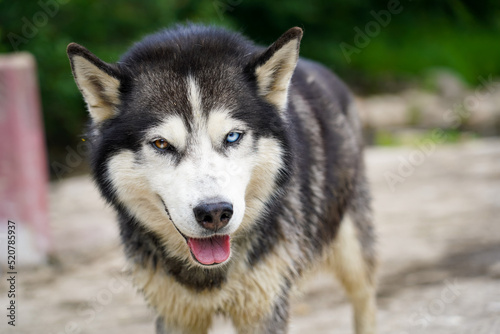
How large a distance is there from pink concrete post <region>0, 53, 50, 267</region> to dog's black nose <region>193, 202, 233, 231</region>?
3628mm

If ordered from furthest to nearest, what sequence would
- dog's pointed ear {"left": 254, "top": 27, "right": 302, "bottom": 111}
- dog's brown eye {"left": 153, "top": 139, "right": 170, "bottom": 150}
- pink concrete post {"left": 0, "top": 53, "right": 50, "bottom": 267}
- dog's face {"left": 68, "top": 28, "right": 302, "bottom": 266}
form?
pink concrete post {"left": 0, "top": 53, "right": 50, "bottom": 267}
dog's pointed ear {"left": 254, "top": 27, "right": 302, "bottom": 111}
dog's brown eye {"left": 153, "top": 139, "right": 170, "bottom": 150}
dog's face {"left": 68, "top": 28, "right": 302, "bottom": 266}

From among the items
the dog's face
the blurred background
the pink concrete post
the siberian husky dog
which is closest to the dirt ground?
the blurred background

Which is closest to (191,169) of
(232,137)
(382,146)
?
(232,137)

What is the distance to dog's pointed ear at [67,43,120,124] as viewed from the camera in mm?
2938

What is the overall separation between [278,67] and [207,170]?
2.47ft

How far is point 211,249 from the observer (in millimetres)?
2967

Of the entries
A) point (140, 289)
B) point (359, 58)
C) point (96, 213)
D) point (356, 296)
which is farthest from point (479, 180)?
point (359, 58)

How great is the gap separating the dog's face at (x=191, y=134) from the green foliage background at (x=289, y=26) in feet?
13.8

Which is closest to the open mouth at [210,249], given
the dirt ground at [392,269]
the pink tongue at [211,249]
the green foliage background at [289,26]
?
the pink tongue at [211,249]

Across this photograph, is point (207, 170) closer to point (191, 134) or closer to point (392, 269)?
point (191, 134)

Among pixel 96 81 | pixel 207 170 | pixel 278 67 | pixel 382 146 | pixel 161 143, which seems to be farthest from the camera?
pixel 382 146

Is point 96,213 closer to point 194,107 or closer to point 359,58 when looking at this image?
point 194,107

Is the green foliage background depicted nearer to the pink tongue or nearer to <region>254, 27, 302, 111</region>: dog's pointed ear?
<region>254, 27, 302, 111</region>: dog's pointed ear

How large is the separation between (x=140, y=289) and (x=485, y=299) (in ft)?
9.19
